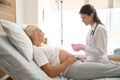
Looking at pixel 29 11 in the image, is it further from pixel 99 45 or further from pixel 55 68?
pixel 55 68

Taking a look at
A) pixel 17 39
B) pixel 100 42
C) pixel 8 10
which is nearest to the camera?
pixel 17 39

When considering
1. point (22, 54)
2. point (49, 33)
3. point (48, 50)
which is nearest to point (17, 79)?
point (22, 54)

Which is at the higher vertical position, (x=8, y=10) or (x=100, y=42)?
(x=8, y=10)

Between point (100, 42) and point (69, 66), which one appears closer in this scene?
point (69, 66)

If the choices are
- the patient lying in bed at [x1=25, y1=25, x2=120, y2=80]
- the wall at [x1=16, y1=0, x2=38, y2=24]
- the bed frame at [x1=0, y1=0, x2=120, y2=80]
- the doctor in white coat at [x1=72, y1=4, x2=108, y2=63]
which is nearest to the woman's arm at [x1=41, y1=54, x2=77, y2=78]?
the patient lying in bed at [x1=25, y1=25, x2=120, y2=80]

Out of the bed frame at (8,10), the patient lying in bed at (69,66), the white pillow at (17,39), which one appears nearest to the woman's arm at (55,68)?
the patient lying in bed at (69,66)

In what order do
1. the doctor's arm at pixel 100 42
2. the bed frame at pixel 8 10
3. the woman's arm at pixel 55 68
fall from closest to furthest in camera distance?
the woman's arm at pixel 55 68, the doctor's arm at pixel 100 42, the bed frame at pixel 8 10

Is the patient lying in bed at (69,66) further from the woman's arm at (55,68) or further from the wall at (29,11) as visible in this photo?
the wall at (29,11)

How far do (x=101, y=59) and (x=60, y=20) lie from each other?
187cm

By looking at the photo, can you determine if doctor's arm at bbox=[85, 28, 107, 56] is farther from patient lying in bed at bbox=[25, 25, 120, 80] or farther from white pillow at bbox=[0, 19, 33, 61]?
white pillow at bbox=[0, 19, 33, 61]

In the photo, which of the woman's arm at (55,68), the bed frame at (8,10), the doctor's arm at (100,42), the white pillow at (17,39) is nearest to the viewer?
the white pillow at (17,39)

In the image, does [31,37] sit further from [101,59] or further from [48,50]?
[101,59]

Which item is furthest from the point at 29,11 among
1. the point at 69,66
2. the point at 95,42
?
the point at 69,66

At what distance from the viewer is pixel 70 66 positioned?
5.81ft
